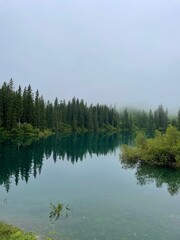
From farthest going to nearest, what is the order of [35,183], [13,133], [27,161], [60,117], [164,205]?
[60,117] < [13,133] < [27,161] < [35,183] < [164,205]

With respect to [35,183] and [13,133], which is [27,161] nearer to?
[35,183]

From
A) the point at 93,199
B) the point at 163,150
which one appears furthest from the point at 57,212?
the point at 163,150

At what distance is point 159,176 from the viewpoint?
4306cm

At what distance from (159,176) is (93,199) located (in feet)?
51.6

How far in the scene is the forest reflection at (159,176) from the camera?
38.1m

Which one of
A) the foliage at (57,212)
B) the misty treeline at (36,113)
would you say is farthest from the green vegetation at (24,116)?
the foliage at (57,212)

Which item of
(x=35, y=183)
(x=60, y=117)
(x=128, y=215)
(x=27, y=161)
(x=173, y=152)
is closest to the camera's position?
(x=128, y=215)

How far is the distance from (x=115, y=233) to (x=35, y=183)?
18.9 m

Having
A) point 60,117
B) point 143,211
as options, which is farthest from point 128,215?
point 60,117

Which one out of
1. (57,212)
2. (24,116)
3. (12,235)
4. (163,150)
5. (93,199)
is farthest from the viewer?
(24,116)

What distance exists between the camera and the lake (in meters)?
21.7

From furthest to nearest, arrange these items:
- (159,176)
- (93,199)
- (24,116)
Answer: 1. (24,116)
2. (159,176)
3. (93,199)

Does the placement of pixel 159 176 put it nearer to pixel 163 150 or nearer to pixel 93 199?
pixel 163 150

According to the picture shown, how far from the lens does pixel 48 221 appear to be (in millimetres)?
22938
